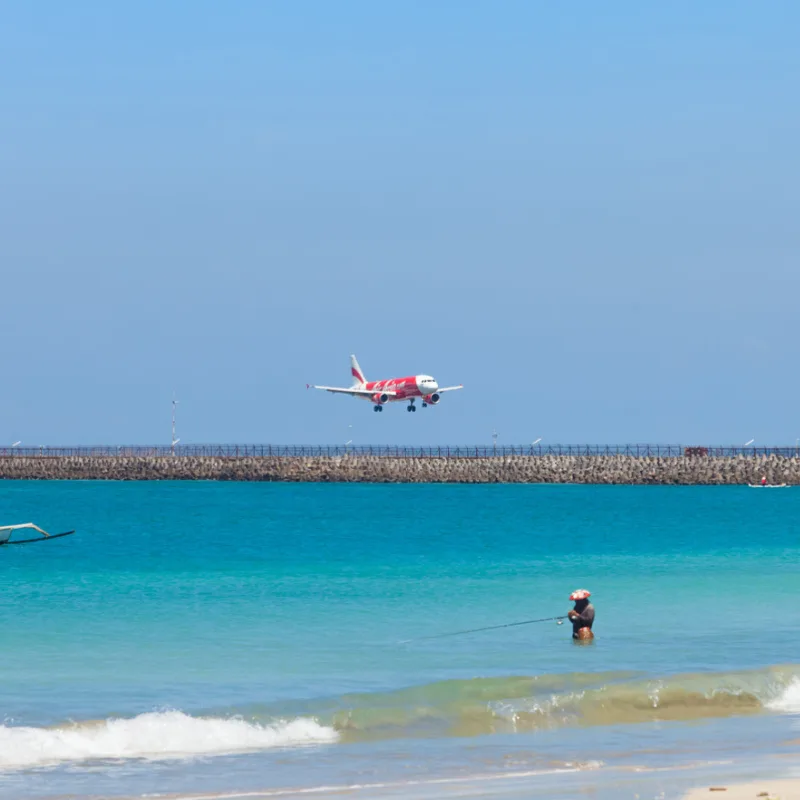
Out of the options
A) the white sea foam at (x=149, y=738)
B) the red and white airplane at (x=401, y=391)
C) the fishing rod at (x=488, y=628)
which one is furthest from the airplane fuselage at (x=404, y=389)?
the white sea foam at (x=149, y=738)

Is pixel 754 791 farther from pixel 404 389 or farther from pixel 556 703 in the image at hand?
pixel 404 389

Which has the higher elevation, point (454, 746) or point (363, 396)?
point (363, 396)

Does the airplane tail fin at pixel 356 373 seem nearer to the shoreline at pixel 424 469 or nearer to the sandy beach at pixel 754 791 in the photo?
the shoreline at pixel 424 469

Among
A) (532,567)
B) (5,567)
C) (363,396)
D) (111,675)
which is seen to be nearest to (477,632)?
(111,675)

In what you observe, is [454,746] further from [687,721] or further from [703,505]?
[703,505]

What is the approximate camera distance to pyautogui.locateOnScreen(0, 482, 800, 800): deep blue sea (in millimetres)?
20391

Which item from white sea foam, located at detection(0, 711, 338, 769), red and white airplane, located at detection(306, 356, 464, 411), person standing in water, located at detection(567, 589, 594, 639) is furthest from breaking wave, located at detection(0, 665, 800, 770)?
red and white airplane, located at detection(306, 356, 464, 411)

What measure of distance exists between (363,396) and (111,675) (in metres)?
104

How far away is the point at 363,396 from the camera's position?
132500 mm

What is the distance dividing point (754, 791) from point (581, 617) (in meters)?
15.3

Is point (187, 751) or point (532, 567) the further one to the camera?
point (532, 567)

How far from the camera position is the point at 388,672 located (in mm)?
29172

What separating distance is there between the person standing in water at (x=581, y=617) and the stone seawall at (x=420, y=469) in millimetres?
109267

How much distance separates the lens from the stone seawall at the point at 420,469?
14138 cm
